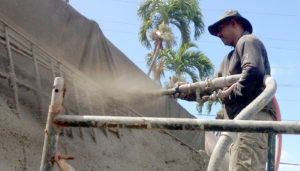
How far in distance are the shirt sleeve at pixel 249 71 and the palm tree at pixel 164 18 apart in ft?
44.3

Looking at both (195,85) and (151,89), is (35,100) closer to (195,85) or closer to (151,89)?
(195,85)

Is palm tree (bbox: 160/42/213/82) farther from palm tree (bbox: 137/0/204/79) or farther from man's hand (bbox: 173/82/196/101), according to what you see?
man's hand (bbox: 173/82/196/101)

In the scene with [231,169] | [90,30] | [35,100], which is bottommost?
[231,169]

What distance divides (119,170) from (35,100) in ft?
4.93

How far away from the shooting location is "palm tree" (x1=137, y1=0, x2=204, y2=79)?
16.2 meters

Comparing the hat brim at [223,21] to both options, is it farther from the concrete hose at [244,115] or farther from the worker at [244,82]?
the concrete hose at [244,115]

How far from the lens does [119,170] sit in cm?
441

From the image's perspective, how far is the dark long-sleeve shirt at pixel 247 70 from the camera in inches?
Result: 91.2

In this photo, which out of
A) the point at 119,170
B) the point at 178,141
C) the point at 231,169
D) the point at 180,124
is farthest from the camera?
the point at 178,141

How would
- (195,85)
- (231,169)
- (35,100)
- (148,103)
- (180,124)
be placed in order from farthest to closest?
(148,103) < (35,100) < (195,85) < (231,169) < (180,124)

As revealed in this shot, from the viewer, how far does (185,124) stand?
125cm

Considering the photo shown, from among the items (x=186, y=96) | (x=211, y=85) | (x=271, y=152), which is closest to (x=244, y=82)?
(x=211, y=85)

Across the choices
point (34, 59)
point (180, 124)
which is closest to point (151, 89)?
point (34, 59)

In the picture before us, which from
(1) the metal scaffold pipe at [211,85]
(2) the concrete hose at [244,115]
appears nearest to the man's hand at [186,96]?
(1) the metal scaffold pipe at [211,85]
